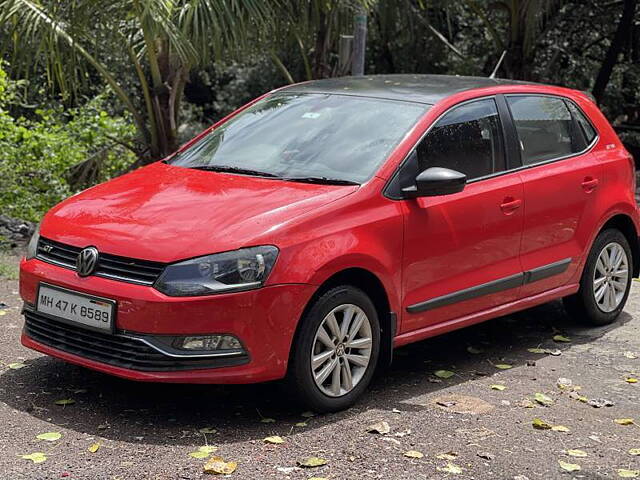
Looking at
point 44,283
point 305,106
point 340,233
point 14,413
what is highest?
point 305,106

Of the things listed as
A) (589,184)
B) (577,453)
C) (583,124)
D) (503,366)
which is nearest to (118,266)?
(577,453)

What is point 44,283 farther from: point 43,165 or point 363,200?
point 43,165

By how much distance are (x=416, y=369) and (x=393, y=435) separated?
1.28 meters

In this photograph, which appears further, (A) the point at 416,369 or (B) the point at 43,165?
(B) the point at 43,165

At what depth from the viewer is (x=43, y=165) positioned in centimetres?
1195

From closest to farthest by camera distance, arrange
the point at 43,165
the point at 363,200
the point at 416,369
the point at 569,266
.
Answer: the point at 363,200 → the point at 416,369 → the point at 569,266 → the point at 43,165

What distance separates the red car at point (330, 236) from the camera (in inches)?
203

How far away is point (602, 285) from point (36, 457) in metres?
4.29

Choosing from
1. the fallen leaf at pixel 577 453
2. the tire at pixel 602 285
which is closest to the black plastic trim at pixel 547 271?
the tire at pixel 602 285

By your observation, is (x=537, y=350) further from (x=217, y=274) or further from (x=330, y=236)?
(x=217, y=274)

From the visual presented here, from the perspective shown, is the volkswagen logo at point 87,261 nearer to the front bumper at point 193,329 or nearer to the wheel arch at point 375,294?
the front bumper at point 193,329

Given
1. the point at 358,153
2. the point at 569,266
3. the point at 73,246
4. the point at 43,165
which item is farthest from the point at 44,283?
the point at 43,165

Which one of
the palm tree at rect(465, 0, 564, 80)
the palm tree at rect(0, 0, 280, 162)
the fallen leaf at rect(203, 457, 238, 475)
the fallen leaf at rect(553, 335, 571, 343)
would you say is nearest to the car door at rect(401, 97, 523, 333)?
the fallen leaf at rect(553, 335, 571, 343)

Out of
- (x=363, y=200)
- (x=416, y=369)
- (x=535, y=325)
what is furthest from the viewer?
(x=535, y=325)
